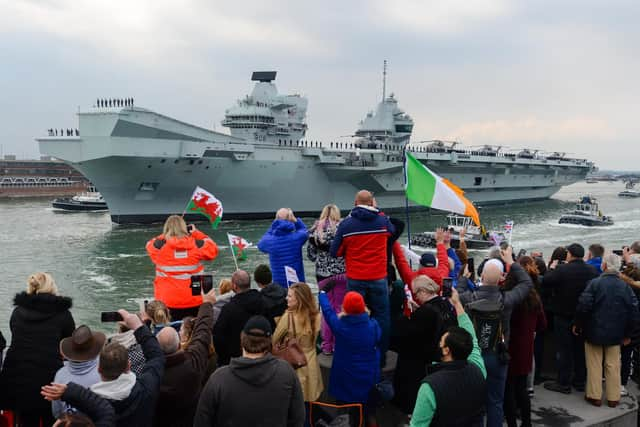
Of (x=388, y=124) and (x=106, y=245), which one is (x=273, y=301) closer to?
(x=106, y=245)

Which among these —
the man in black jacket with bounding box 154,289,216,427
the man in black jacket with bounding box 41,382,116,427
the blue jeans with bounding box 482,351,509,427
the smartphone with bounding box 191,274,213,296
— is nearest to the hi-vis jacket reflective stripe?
the smartphone with bounding box 191,274,213,296

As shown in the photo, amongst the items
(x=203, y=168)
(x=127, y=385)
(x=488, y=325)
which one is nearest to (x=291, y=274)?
(x=488, y=325)

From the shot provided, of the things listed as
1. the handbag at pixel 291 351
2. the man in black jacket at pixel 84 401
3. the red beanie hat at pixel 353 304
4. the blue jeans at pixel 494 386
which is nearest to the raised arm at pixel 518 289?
the blue jeans at pixel 494 386

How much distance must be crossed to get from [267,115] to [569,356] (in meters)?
31.5

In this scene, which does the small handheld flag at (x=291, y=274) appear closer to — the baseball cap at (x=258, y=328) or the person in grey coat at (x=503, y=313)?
the person in grey coat at (x=503, y=313)

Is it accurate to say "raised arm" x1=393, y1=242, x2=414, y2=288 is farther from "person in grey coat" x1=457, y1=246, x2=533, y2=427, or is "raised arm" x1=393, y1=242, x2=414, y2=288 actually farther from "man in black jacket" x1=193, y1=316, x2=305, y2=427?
"man in black jacket" x1=193, y1=316, x2=305, y2=427

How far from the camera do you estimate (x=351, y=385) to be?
3.36 m

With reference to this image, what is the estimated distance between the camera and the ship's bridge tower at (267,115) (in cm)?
3431

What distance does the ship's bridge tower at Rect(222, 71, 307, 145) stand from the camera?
3431 cm

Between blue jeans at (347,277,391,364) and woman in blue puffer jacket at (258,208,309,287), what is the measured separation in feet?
3.15

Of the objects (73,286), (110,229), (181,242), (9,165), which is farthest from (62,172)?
(181,242)

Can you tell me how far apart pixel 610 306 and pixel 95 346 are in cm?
382

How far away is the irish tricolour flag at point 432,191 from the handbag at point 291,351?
117 inches

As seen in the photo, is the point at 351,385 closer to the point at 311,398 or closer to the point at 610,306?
the point at 311,398
